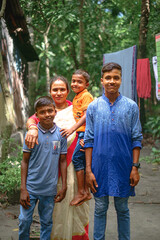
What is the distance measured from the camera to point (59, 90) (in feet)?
8.62

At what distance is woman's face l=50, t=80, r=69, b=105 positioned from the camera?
8.63 ft

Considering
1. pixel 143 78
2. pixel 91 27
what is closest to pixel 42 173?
pixel 143 78

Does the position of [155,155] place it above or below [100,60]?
below

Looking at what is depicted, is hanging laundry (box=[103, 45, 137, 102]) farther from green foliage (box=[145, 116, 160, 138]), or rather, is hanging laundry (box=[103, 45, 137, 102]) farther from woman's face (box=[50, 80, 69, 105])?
woman's face (box=[50, 80, 69, 105])

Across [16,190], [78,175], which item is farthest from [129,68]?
[78,175]

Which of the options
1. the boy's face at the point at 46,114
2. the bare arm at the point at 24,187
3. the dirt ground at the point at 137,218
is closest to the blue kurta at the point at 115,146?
the boy's face at the point at 46,114

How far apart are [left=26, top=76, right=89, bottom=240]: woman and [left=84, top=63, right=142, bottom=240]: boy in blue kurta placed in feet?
1.02

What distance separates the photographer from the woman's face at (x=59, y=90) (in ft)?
8.63

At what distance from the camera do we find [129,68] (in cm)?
686

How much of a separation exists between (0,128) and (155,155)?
157 inches

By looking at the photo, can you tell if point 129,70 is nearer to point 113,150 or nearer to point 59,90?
point 59,90

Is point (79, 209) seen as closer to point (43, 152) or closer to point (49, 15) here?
point (43, 152)

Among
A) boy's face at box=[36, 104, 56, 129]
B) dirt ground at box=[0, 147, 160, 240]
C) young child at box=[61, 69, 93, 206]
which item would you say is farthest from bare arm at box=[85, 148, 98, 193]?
dirt ground at box=[0, 147, 160, 240]

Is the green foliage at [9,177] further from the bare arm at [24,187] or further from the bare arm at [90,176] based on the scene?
the bare arm at [90,176]
